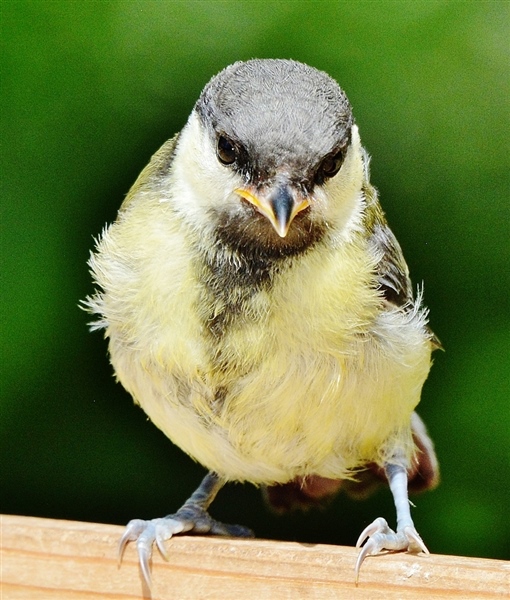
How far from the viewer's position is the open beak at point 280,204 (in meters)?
1.10

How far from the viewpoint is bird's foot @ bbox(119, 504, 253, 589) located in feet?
4.03

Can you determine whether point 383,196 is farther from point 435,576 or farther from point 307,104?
point 435,576

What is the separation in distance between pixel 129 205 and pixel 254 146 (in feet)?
1.12

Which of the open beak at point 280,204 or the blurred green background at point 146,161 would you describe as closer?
the open beak at point 280,204

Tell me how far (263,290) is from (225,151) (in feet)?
0.64

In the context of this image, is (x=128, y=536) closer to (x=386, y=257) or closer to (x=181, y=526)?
(x=181, y=526)

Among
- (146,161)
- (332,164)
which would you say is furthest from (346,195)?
(146,161)

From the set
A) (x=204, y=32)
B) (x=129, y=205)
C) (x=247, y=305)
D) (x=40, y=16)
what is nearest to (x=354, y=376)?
(x=247, y=305)

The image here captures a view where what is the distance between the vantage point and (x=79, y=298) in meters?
1.59

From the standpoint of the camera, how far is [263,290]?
4.14ft

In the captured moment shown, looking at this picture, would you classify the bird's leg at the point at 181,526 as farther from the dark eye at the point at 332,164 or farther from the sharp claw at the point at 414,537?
the dark eye at the point at 332,164

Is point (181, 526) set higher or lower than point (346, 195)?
lower

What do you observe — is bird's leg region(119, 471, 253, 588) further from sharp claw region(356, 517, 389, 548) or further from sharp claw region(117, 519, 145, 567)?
sharp claw region(356, 517, 389, 548)

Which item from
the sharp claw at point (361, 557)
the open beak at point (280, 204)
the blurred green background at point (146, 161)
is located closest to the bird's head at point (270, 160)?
the open beak at point (280, 204)
